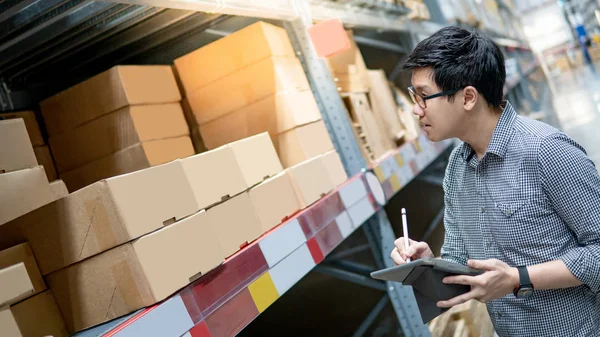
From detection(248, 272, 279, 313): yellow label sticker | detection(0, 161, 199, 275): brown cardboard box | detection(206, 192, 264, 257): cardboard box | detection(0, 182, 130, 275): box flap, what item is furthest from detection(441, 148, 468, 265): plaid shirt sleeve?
detection(0, 182, 130, 275): box flap

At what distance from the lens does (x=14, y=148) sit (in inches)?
63.3

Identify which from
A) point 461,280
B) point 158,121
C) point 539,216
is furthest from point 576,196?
point 158,121

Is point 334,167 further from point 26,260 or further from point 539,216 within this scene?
point 26,260

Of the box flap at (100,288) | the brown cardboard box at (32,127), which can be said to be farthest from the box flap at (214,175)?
the brown cardboard box at (32,127)

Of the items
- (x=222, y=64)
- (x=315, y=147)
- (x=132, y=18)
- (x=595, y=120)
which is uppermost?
(x=132, y=18)

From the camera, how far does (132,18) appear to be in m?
2.75

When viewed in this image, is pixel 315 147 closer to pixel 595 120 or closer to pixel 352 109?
pixel 352 109

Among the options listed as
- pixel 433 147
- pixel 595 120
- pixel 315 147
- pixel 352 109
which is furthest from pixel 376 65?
pixel 595 120

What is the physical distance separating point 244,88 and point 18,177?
1.57 meters

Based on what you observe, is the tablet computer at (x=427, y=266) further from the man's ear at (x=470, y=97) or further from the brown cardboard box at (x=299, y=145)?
the brown cardboard box at (x=299, y=145)

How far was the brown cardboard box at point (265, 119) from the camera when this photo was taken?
2.91 m

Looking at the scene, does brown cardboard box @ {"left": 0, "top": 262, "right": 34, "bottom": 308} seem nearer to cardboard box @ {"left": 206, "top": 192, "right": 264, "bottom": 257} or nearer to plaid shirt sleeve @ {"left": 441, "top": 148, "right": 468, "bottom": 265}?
cardboard box @ {"left": 206, "top": 192, "right": 264, "bottom": 257}

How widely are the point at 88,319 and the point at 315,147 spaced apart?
1537mm

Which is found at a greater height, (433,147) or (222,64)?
(222,64)
